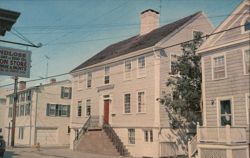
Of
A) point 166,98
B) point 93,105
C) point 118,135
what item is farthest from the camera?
point 93,105

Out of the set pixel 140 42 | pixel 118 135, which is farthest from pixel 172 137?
pixel 140 42

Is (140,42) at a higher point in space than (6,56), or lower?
higher

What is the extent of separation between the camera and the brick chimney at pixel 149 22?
111 ft

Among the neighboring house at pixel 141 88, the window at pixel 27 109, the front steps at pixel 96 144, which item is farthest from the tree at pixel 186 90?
the window at pixel 27 109

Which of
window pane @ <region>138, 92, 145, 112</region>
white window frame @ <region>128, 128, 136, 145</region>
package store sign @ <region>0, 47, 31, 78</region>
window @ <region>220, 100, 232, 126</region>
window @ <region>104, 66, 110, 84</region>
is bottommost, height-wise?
white window frame @ <region>128, 128, 136, 145</region>

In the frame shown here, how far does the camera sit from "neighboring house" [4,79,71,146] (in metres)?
44.2

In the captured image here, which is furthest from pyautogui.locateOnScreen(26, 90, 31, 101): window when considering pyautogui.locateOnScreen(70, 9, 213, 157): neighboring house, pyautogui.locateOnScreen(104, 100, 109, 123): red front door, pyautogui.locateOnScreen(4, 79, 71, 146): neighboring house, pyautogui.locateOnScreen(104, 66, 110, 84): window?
pyautogui.locateOnScreen(104, 100, 109, 123): red front door

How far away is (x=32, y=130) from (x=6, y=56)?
33.0m

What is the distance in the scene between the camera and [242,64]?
66.2 ft

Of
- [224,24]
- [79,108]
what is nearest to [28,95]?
[79,108]

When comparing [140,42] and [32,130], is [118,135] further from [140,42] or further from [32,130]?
[32,130]

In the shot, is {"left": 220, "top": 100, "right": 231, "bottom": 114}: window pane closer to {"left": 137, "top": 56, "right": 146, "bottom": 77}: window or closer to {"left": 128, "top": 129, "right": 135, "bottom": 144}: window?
{"left": 137, "top": 56, "right": 146, "bottom": 77}: window

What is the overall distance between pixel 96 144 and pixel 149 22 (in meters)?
12.1

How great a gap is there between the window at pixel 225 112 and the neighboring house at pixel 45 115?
1106 inches
